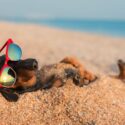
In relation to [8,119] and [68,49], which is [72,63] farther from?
[68,49]

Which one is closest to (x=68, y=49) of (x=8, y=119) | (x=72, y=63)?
(x=72, y=63)

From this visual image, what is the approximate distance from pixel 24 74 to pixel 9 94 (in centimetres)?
21

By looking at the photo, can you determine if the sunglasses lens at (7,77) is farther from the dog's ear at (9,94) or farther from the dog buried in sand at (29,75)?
the dog's ear at (9,94)

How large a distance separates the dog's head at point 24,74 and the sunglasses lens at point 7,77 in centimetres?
8

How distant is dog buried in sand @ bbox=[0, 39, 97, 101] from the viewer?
4.36m

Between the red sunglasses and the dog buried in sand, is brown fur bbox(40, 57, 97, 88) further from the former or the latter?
the red sunglasses

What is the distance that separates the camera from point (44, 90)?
4.92 metres

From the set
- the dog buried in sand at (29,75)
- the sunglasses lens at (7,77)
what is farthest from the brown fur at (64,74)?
the sunglasses lens at (7,77)

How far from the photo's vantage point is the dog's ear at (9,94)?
4.53 metres

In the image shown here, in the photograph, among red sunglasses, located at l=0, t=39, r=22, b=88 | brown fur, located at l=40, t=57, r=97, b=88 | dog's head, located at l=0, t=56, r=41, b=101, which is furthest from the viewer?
brown fur, located at l=40, t=57, r=97, b=88

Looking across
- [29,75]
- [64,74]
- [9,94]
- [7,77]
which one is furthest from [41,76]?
[7,77]

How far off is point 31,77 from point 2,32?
955cm

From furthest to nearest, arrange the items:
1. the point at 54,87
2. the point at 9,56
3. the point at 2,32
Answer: the point at 2,32 → the point at 54,87 → the point at 9,56

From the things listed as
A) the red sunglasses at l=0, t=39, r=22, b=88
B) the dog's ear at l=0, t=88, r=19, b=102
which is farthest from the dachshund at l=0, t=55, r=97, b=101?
the red sunglasses at l=0, t=39, r=22, b=88
